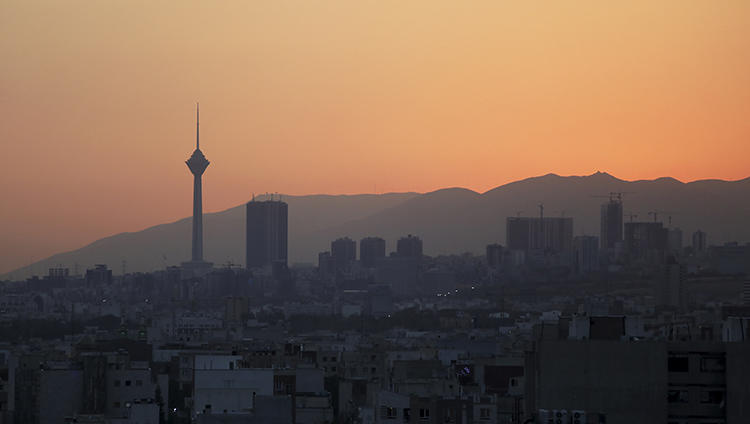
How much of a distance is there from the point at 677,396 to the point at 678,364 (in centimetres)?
44

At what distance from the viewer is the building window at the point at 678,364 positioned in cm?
2722

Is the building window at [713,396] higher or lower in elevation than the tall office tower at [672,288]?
lower

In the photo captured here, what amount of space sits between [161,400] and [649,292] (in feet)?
394

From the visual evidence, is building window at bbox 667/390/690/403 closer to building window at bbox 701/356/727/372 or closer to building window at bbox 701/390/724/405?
building window at bbox 701/390/724/405

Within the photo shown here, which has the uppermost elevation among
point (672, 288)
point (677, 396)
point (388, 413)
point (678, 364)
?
point (672, 288)

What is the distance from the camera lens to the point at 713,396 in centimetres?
2691

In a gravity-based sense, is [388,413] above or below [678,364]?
below

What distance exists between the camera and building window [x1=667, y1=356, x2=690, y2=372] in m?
27.2

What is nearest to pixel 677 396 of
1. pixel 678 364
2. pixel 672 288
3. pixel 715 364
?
pixel 678 364

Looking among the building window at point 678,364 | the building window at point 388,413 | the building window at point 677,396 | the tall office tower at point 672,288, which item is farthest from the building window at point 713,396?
the tall office tower at point 672,288

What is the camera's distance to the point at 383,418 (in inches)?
1470

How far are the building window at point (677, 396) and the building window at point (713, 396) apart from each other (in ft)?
Answer: 0.73

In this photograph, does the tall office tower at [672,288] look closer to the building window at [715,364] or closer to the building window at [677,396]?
the building window at [715,364]

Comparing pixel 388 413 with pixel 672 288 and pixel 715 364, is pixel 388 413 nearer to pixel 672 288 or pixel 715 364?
pixel 715 364
